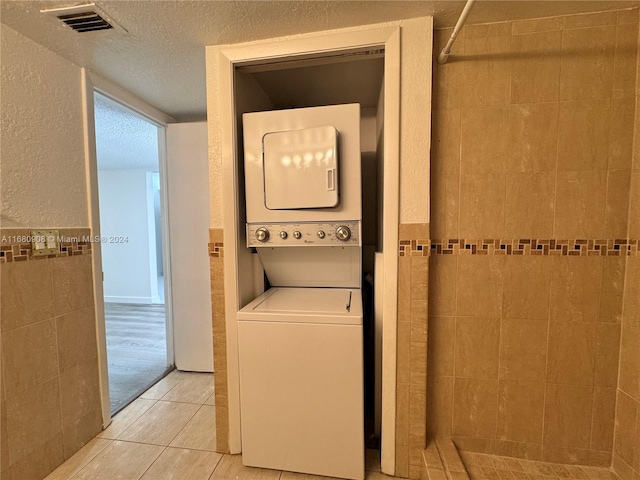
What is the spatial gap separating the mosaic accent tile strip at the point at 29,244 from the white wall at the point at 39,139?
0.15 ft

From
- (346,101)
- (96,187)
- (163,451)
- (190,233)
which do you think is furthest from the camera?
(190,233)

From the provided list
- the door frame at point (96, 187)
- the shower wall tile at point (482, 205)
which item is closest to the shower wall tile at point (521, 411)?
the shower wall tile at point (482, 205)

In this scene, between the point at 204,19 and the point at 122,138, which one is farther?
the point at 122,138

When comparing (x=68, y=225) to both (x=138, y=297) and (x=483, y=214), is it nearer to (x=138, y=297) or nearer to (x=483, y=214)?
(x=483, y=214)

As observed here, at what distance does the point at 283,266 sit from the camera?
1764mm

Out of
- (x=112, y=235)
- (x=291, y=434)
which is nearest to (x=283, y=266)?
(x=291, y=434)

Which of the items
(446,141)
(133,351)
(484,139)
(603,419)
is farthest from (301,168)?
(133,351)

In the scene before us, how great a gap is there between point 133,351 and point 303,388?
98.3 inches

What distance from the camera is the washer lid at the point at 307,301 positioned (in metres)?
1.40

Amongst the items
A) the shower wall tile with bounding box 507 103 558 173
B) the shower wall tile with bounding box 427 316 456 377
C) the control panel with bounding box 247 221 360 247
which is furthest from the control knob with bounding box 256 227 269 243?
the shower wall tile with bounding box 507 103 558 173

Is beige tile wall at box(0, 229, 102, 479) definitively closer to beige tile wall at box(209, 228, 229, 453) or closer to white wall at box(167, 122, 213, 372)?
white wall at box(167, 122, 213, 372)

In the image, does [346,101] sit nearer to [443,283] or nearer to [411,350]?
[443,283]

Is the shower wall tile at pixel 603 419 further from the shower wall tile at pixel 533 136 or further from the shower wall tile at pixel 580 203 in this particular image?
the shower wall tile at pixel 533 136

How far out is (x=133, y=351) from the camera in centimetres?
294
